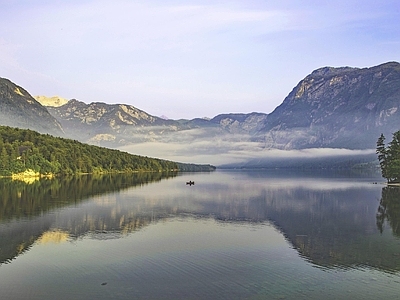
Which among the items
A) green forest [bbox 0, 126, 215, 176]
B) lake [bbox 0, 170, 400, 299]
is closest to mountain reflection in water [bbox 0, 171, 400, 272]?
lake [bbox 0, 170, 400, 299]

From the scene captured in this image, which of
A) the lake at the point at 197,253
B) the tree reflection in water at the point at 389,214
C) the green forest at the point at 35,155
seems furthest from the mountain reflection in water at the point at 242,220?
the green forest at the point at 35,155

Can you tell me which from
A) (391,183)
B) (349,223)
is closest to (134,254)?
(349,223)

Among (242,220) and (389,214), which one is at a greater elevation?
(389,214)

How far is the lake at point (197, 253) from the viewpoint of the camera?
88.7 ft

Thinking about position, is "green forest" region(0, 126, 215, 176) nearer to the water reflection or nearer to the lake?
the water reflection

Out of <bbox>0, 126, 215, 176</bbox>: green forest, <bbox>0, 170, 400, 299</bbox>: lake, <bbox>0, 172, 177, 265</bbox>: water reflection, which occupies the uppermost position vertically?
<bbox>0, 126, 215, 176</bbox>: green forest

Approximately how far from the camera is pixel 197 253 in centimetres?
3684

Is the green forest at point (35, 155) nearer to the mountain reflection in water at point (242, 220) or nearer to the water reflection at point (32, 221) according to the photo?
the mountain reflection in water at point (242, 220)

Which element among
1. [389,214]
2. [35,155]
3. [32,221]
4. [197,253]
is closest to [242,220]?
[197,253]

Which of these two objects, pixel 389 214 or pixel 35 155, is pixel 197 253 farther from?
pixel 35 155

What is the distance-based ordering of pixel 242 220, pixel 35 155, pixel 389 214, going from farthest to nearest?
pixel 35 155, pixel 389 214, pixel 242 220

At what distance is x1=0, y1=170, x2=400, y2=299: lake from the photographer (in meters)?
27.0

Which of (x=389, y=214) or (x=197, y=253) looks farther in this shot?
(x=389, y=214)

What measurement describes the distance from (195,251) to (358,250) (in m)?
14.3
